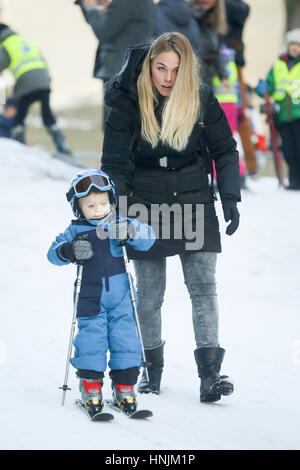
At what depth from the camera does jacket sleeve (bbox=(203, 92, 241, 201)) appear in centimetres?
431

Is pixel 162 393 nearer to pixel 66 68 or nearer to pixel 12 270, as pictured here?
pixel 12 270

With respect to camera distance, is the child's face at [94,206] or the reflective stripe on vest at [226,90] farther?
the reflective stripe on vest at [226,90]

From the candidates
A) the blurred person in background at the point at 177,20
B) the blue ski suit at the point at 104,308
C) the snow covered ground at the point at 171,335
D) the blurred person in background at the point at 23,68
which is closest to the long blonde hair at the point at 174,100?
the blue ski suit at the point at 104,308

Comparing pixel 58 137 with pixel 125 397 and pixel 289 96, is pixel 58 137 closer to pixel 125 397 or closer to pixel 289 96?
pixel 289 96

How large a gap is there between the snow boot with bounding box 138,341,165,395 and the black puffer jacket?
0.48m

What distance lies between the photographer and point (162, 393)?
14.8 feet

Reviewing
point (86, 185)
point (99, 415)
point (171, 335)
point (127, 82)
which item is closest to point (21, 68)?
point (171, 335)

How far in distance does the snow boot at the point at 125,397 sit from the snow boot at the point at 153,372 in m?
0.46

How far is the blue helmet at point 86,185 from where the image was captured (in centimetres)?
401

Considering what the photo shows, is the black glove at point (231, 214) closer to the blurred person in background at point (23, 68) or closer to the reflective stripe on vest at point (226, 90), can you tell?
the reflective stripe on vest at point (226, 90)

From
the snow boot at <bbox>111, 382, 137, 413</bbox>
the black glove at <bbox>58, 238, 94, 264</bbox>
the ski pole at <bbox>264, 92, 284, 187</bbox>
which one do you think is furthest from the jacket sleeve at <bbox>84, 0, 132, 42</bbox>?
the snow boot at <bbox>111, 382, 137, 413</bbox>

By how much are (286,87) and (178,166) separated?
18.0ft

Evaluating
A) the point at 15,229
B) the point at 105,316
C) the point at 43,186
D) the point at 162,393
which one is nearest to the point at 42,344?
the point at 162,393

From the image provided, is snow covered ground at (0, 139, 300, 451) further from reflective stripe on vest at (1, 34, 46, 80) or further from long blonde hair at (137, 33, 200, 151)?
long blonde hair at (137, 33, 200, 151)
